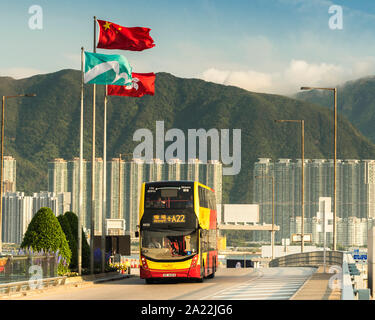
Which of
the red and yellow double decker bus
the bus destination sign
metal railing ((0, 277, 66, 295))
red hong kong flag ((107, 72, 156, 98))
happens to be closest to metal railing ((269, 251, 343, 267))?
the red and yellow double decker bus

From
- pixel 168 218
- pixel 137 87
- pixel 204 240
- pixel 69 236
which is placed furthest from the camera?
pixel 137 87

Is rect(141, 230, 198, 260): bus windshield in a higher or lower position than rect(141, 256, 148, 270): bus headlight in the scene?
higher

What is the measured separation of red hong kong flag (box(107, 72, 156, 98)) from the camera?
4119 cm

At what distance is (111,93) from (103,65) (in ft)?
12.0

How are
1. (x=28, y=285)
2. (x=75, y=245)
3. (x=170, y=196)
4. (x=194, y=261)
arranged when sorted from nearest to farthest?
(x=28, y=285) < (x=170, y=196) < (x=194, y=261) < (x=75, y=245)

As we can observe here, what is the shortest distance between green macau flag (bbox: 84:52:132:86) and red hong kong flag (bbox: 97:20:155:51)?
1.06 metres

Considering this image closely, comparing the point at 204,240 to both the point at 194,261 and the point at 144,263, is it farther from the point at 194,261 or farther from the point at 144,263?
the point at 144,263

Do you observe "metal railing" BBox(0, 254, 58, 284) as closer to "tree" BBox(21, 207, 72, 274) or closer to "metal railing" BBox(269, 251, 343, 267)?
"tree" BBox(21, 207, 72, 274)

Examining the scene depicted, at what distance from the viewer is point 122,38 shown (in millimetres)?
38906

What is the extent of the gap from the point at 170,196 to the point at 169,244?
7.11 ft

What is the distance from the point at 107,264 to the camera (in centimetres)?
4547

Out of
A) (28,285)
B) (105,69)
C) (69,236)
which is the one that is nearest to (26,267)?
(28,285)
